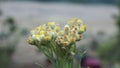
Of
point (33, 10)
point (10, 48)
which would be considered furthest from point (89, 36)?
point (33, 10)

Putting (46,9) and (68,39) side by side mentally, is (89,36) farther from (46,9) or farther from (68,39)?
(68,39)

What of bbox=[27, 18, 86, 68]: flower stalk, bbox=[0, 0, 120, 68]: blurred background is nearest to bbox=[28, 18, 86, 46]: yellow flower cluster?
bbox=[27, 18, 86, 68]: flower stalk

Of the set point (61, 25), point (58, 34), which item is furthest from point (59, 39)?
point (61, 25)

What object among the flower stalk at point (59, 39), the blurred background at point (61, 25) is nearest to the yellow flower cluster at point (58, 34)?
the flower stalk at point (59, 39)

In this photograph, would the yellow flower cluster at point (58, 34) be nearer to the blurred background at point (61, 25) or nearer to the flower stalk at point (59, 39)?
the flower stalk at point (59, 39)

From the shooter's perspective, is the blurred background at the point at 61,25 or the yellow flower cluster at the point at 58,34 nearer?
the yellow flower cluster at the point at 58,34

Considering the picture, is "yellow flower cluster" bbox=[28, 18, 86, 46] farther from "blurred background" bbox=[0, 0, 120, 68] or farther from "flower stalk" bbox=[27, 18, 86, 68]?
"blurred background" bbox=[0, 0, 120, 68]
